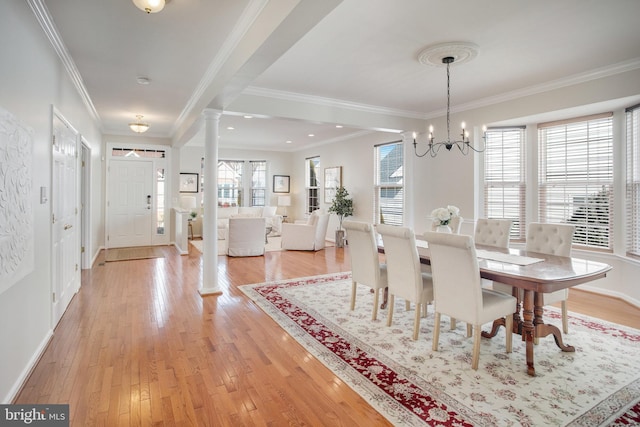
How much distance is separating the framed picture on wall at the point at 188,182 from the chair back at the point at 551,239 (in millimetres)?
8318

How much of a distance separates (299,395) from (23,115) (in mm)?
2561

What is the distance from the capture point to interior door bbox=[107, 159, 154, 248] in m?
7.75

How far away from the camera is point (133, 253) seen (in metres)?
7.14

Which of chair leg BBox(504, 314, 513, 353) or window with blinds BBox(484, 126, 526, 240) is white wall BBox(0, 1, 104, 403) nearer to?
chair leg BBox(504, 314, 513, 353)

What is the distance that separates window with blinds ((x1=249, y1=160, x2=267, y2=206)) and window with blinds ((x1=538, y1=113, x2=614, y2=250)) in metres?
7.56

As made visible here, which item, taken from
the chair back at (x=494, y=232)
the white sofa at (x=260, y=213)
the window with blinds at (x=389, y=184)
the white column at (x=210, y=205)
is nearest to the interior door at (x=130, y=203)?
the white sofa at (x=260, y=213)

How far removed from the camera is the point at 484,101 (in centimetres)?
512

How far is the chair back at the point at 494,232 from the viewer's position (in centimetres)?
385

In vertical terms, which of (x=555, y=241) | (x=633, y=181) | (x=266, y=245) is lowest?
(x=266, y=245)

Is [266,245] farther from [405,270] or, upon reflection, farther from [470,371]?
[470,371]

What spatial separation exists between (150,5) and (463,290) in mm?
2963

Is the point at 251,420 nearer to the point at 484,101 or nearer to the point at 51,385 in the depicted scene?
the point at 51,385

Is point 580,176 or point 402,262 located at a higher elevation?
point 580,176

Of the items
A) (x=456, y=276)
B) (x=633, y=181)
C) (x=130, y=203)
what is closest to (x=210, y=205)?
(x=456, y=276)
